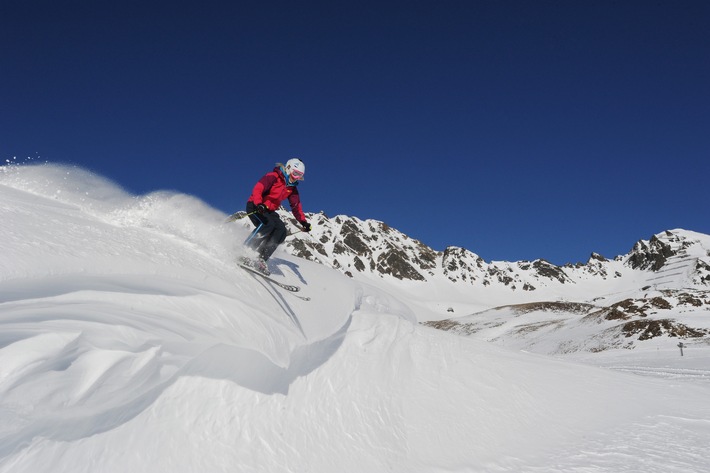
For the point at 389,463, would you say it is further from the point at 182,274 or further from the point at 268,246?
the point at 268,246

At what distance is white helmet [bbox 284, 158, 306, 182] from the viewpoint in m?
9.90

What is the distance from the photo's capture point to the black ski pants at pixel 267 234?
9391 mm

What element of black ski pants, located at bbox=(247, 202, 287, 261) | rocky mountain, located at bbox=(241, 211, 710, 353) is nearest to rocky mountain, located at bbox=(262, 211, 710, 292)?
rocky mountain, located at bbox=(241, 211, 710, 353)

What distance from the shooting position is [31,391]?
3564 mm

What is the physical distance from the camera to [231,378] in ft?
18.5

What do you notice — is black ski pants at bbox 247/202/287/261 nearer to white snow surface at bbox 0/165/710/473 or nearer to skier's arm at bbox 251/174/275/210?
skier's arm at bbox 251/174/275/210

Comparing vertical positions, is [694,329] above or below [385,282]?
below

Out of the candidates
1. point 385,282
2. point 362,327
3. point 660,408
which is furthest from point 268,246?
point 385,282

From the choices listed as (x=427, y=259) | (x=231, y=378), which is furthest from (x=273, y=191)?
(x=427, y=259)

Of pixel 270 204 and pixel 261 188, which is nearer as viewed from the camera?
pixel 261 188

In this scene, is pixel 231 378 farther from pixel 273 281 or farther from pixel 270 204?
pixel 270 204

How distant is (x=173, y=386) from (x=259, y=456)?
1268 millimetres

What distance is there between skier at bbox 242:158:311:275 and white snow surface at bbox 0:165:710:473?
52 centimetres

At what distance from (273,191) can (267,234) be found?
3.23 feet
